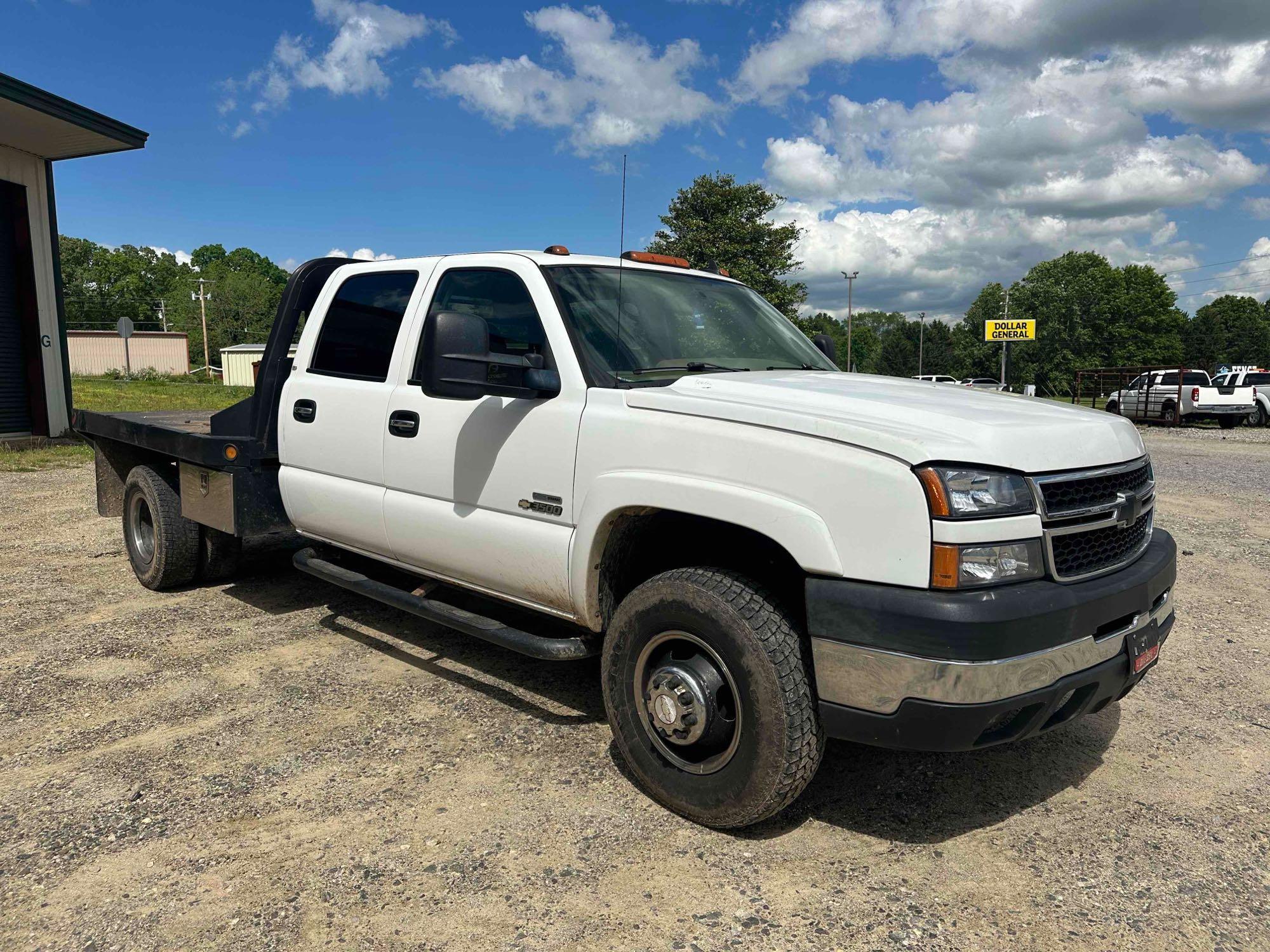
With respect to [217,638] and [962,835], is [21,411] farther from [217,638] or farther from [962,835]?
[962,835]

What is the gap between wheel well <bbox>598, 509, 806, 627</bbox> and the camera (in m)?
2.95

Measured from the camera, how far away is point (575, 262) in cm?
383

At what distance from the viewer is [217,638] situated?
16.1 feet

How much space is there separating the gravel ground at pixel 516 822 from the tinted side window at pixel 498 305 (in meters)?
1.64

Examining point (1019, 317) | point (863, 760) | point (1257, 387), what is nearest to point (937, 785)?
point (863, 760)

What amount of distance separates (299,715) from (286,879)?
129 cm

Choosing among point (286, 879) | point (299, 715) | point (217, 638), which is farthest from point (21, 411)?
point (286, 879)

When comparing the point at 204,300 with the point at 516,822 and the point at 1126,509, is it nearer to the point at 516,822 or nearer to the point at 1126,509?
the point at 516,822

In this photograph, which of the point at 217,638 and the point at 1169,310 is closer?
the point at 217,638

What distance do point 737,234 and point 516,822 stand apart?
3467 cm

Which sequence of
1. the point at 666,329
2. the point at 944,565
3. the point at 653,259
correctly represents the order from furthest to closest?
1. the point at 653,259
2. the point at 666,329
3. the point at 944,565

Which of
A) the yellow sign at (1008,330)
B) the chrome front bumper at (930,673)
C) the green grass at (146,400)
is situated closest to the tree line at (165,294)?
the green grass at (146,400)

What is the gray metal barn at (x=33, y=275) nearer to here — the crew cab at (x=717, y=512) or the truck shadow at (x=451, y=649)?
the truck shadow at (x=451, y=649)

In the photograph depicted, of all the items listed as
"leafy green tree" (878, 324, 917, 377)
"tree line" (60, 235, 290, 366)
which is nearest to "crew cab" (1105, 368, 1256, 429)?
"leafy green tree" (878, 324, 917, 377)
